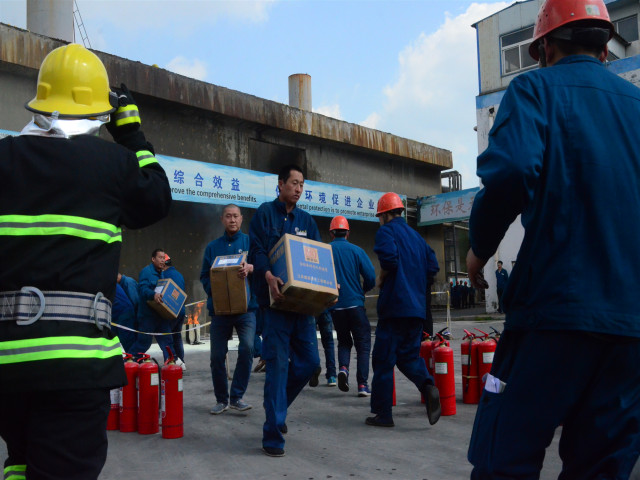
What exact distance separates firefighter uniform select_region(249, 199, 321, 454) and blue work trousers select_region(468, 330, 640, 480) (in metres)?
2.80

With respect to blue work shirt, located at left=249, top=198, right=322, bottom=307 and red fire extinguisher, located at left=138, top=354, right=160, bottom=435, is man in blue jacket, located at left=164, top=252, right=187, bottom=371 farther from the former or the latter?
blue work shirt, located at left=249, top=198, right=322, bottom=307

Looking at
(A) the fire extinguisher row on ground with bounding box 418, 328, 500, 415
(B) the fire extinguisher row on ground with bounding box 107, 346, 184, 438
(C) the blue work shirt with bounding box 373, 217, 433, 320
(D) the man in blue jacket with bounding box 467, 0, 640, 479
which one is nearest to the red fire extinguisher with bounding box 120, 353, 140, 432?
(B) the fire extinguisher row on ground with bounding box 107, 346, 184, 438

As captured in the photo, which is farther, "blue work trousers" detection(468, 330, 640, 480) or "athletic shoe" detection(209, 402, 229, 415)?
"athletic shoe" detection(209, 402, 229, 415)

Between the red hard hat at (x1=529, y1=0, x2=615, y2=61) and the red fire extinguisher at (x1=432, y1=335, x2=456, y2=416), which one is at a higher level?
the red hard hat at (x1=529, y1=0, x2=615, y2=61)

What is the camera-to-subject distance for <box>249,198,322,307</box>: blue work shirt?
4660mm

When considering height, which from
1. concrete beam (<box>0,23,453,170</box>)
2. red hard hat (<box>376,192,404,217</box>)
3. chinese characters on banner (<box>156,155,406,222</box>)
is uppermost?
concrete beam (<box>0,23,453,170</box>)

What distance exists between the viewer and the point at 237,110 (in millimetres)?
18391

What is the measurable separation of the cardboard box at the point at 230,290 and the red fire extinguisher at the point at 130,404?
1102mm

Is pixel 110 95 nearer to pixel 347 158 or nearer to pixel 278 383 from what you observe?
pixel 278 383

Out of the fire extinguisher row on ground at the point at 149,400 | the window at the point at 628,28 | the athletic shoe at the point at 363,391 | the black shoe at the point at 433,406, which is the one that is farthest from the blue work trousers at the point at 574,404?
the window at the point at 628,28

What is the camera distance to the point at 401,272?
5.50 metres

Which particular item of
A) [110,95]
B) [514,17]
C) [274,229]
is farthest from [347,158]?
[110,95]

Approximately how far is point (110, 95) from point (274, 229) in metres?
2.48

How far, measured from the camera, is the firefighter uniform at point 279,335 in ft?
14.6
